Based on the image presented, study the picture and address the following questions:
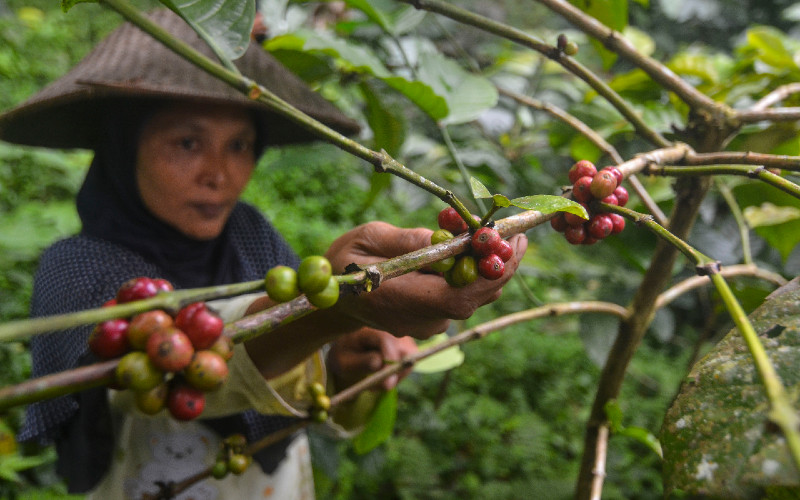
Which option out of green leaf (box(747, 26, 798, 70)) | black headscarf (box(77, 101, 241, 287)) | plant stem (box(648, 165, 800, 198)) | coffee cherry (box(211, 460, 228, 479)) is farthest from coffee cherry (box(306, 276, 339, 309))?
green leaf (box(747, 26, 798, 70))

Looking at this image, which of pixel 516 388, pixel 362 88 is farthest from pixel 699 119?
pixel 516 388

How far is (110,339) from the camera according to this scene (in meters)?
0.39

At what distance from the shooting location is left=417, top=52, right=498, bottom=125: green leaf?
0.97 meters

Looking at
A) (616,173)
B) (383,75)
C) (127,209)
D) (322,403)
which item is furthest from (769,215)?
(127,209)

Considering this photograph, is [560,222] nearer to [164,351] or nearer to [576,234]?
[576,234]

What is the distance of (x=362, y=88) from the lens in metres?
1.19

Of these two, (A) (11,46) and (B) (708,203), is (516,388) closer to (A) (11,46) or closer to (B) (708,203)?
(B) (708,203)

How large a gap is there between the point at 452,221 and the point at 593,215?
170mm

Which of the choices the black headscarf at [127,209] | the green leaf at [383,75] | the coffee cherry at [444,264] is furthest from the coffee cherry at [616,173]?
the black headscarf at [127,209]

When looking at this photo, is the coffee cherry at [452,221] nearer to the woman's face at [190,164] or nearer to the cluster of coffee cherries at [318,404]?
the cluster of coffee cherries at [318,404]

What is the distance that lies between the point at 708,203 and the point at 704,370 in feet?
3.38

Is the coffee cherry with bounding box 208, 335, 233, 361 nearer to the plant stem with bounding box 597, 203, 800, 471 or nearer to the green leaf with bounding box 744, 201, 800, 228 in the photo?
the plant stem with bounding box 597, 203, 800, 471

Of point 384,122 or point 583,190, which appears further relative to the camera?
point 384,122

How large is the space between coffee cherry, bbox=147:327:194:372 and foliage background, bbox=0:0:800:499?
0.73m
